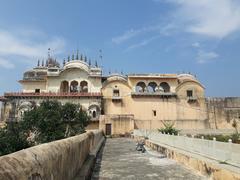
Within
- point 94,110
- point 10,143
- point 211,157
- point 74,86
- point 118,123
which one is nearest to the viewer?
point 211,157

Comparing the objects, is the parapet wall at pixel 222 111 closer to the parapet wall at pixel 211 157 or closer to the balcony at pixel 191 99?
the balcony at pixel 191 99

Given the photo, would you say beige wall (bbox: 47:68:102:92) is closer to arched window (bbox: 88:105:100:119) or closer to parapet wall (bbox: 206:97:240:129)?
arched window (bbox: 88:105:100:119)

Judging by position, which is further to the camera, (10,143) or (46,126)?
(46,126)

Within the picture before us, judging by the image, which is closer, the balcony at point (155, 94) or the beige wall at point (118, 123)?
the beige wall at point (118, 123)

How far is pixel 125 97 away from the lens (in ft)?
114

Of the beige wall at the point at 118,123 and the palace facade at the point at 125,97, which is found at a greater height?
the palace facade at the point at 125,97

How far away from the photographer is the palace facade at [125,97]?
3275 cm

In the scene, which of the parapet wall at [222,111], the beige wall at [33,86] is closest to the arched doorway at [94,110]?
the beige wall at [33,86]

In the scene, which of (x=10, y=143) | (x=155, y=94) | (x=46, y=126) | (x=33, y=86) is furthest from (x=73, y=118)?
(x=33, y=86)

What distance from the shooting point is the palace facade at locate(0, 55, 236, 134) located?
32.8 meters

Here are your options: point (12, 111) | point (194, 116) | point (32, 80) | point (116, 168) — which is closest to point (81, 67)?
point (32, 80)

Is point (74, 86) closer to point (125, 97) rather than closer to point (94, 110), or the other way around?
point (94, 110)

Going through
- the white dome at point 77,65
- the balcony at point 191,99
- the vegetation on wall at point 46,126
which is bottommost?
the vegetation on wall at point 46,126

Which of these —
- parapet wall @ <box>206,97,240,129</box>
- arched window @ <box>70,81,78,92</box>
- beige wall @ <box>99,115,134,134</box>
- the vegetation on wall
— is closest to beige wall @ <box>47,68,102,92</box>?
arched window @ <box>70,81,78,92</box>
